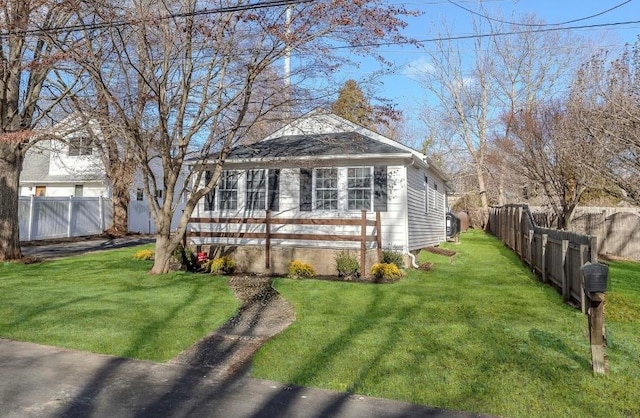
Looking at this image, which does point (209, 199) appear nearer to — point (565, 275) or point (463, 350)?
point (565, 275)

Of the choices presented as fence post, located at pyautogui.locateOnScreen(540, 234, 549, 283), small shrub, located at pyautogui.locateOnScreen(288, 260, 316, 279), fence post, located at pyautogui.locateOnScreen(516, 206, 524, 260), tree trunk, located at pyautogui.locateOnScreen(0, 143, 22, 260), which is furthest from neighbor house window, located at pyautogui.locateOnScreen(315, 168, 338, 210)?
tree trunk, located at pyautogui.locateOnScreen(0, 143, 22, 260)

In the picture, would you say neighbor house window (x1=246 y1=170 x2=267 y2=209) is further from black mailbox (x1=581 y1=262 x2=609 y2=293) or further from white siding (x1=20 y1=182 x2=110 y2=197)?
white siding (x1=20 y1=182 x2=110 y2=197)

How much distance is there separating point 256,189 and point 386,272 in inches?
197

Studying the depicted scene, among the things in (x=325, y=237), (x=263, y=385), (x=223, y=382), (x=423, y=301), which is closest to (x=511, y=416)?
(x=263, y=385)

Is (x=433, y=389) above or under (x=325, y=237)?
under

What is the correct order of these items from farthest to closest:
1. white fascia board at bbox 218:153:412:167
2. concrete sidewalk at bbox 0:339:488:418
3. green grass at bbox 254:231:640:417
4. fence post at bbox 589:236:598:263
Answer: white fascia board at bbox 218:153:412:167 → fence post at bbox 589:236:598:263 → green grass at bbox 254:231:640:417 → concrete sidewalk at bbox 0:339:488:418

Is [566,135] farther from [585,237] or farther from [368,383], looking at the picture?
[368,383]

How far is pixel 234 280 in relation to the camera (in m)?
10.7

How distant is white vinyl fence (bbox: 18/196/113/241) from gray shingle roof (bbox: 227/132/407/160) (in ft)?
36.4

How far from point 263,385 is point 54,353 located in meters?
2.64

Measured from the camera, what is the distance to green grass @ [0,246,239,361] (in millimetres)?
5738

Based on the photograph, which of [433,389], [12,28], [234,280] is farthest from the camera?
[12,28]

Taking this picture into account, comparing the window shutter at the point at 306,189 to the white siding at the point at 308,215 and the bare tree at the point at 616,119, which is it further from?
the bare tree at the point at 616,119

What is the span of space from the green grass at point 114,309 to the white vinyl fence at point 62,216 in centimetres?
859
